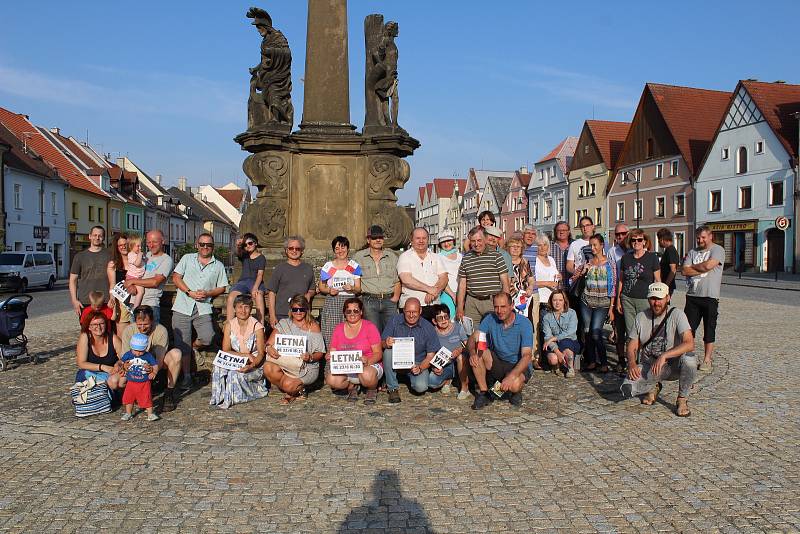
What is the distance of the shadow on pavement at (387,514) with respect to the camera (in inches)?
152

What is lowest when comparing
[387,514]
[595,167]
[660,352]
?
[387,514]

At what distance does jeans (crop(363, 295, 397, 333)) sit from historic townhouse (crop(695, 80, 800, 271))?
35.6 meters

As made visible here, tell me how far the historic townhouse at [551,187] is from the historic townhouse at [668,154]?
8.45 metres

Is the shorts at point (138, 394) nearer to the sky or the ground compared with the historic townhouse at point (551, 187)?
nearer to the ground

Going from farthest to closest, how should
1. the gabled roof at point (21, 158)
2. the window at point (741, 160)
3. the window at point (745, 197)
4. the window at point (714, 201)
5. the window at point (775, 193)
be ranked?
1. the window at point (714, 201)
2. the window at point (741, 160)
3. the window at point (745, 197)
4. the window at point (775, 193)
5. the gabled roof at point (21, 158)

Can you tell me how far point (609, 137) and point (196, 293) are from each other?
5233 cm

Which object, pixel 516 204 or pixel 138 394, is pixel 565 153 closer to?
pixel 516 204

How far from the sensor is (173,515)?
401 cm

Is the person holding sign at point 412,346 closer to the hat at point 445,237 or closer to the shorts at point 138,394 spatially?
the hat at point 445,237

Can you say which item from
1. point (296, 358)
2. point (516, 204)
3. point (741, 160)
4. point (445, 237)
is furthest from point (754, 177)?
point (296, 358)

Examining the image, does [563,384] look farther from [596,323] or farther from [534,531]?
[534,531]

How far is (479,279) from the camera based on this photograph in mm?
7715

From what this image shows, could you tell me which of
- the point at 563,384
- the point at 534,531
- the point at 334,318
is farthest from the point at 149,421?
the point at 563,384

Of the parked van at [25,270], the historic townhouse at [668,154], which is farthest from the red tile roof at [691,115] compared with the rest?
the parked van at [25,270]
